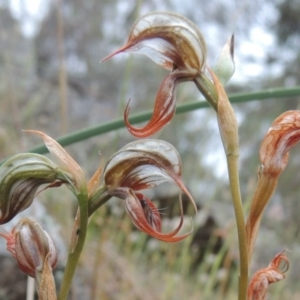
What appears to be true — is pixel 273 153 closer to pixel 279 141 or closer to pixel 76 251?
pixel 279 141

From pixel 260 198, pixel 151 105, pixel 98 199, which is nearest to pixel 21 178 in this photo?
pixel 98 199

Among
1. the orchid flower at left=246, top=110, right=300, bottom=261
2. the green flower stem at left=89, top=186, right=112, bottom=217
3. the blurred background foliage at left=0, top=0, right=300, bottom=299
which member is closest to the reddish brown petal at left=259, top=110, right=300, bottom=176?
the orchid flower at left=246, top=110, right=300, bottom=261

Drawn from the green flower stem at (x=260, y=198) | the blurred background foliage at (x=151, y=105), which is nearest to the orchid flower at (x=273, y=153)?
the green flower stem at (x=260, y=198)

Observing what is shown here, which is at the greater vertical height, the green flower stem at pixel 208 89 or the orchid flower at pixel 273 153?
the green flower stem at pixel 208 89

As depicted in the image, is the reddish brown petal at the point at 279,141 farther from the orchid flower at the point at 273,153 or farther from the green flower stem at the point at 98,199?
the green flower stem at the point at 98,199

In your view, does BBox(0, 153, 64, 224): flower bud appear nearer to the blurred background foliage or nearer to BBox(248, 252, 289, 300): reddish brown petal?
BBox(248, 252, 289, 300): reddish brown petal

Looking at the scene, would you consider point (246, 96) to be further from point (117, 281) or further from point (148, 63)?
point (148, 63)
